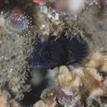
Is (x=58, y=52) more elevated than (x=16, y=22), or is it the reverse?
(x=16, y=22)

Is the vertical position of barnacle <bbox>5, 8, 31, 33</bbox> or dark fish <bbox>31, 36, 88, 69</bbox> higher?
barnacle <bbox>5, 8, 31, 33</bbox>

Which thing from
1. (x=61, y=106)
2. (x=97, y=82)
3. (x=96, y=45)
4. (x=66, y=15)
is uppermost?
(x=66, y=15)

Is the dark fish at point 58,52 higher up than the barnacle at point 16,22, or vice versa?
the barnacle at point 16,22

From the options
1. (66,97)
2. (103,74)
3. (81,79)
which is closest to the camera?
(66,97)

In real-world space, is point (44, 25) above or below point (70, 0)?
below

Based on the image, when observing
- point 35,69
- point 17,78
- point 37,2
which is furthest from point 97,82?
point 37,2

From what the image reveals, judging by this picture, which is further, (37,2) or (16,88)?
(37,2)

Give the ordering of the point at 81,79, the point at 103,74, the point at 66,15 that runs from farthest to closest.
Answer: the point at 103,74
the point at 66,15
the point at 81,79

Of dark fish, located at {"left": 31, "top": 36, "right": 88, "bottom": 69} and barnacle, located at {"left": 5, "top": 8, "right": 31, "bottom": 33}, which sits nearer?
barnacle, located at {"left": 5, "top": 8, "right": 31, "bottom": 33}

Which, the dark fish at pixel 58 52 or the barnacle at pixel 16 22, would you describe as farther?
the dark fish at pixel 58 52

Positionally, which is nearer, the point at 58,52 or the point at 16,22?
the point at 16,22

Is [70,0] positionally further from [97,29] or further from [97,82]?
[97,82]
